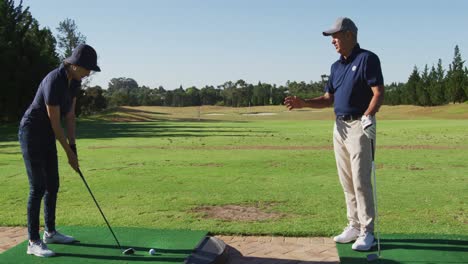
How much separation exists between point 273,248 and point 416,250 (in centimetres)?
151

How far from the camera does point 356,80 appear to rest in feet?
17.0

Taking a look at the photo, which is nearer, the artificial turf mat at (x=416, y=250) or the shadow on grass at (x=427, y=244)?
the artificial turf mat at (x=416, y=250)

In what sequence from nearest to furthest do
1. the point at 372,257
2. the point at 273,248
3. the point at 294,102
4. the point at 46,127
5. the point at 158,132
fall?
the point at 372,257
the point at 46,127
the point at 273,248
the point at 294,102
the point at 158,132

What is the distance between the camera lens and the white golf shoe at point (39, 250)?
4.99 m

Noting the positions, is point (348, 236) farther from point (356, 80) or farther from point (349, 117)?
point (356, 80)

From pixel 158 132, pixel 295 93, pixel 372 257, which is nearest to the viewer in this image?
pixel 372 257

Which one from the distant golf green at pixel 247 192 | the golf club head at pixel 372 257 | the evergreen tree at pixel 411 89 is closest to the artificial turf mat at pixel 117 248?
the distant golf green at pixel 247 192

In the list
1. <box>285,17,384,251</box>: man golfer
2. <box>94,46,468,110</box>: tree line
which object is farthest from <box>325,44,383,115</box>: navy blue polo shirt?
<box>94,46,468,110</box>: tree line

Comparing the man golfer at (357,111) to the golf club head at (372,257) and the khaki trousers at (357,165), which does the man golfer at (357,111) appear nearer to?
the khaki trousers at (357,165)

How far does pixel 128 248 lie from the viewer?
5246 millimetres

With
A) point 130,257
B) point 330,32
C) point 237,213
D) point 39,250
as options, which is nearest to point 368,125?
point 330,32

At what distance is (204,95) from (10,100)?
86130 mm

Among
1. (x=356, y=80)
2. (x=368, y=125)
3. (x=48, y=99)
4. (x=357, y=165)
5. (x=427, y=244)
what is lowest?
(x=427, y=244)

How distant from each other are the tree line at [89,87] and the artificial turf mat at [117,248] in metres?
32.8
